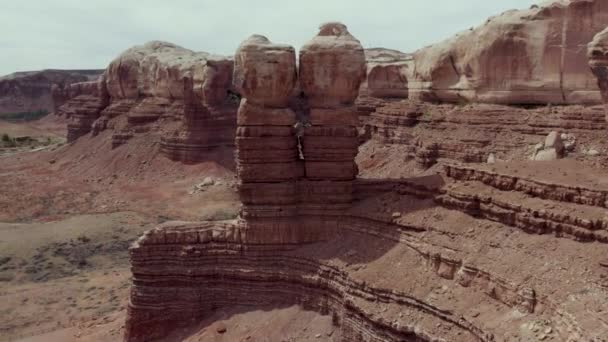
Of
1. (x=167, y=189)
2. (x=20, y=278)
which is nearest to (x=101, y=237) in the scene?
(x=20, y=278)

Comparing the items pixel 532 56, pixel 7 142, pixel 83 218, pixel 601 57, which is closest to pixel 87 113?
pixel 7 142

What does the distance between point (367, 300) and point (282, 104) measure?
5.85 meters

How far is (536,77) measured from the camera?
26.0 metres

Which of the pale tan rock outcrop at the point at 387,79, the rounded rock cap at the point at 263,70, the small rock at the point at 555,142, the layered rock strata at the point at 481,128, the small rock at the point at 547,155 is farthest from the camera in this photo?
the pale tan rock outcrop at the point at 387,79

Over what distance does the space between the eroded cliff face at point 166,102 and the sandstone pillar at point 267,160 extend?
2781 centimetres

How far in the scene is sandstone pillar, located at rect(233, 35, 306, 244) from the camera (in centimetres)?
1548

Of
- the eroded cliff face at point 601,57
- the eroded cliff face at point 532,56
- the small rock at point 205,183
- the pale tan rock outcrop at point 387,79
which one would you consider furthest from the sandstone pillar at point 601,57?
the small rock at point 205,183

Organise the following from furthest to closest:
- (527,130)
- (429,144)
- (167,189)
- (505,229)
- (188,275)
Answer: (167,189) → (429,144) → (527,130) → (188,275) → (505,229)

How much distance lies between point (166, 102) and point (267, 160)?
36139 mm

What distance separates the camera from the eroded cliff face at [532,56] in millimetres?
24484

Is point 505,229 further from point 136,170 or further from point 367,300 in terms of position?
point 136,170

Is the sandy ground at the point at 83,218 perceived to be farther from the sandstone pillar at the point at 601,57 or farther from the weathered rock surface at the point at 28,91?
the weathered rock surface at the point at 28,91

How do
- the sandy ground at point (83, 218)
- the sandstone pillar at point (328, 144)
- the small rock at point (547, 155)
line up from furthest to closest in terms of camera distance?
the sandy ground at point (83, 218), the small rock at point (547, 155), the sandstone pillar at point (328, 144)

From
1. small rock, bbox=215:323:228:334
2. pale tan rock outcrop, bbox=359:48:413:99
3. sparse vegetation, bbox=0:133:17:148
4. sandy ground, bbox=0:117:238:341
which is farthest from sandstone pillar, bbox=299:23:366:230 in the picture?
sparse vegetation, bbox=0:133:17:148
